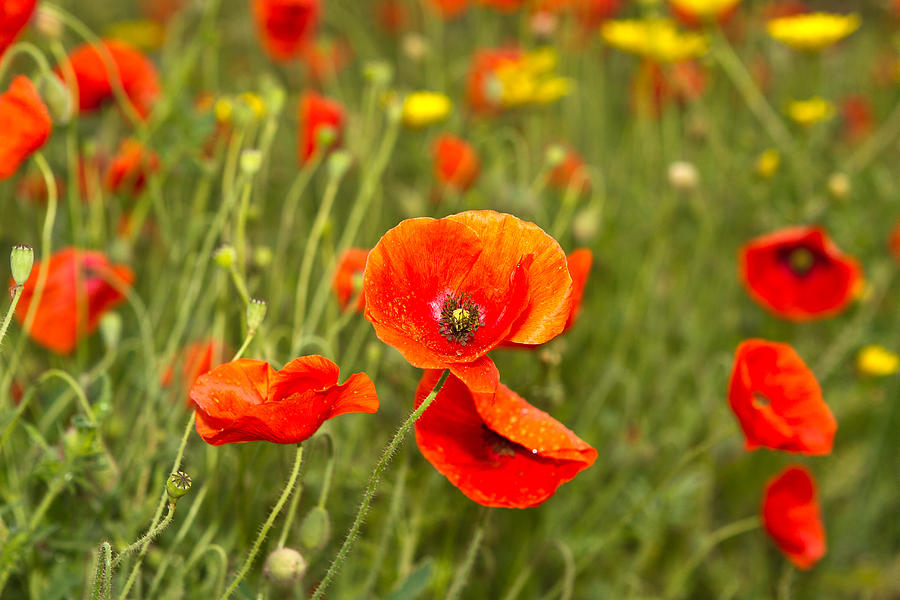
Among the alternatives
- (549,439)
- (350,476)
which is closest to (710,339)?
(350,476)

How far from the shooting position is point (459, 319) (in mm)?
872

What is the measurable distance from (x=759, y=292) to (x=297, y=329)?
86cm

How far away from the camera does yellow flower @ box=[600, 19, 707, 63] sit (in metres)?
2.00

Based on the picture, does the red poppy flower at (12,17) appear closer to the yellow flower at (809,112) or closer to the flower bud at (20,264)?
the flower bud at (20,264)

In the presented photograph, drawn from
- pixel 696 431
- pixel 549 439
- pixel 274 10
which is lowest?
pixel 696 431

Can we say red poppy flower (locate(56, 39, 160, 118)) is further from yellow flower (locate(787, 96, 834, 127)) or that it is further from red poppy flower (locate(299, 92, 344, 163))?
yellow flower (locate(787, 96, 834, 127))

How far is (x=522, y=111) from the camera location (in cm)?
242

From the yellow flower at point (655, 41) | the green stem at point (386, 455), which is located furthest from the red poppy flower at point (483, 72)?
the green stem at point (386, 455)

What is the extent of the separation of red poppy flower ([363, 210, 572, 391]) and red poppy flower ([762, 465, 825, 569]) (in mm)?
632

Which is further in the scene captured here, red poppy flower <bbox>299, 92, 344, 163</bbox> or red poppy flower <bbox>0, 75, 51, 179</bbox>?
red poppy flower <bbox>299, 92, 344, 163</bbox>

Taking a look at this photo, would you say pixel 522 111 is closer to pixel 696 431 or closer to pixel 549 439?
pixel 696 431

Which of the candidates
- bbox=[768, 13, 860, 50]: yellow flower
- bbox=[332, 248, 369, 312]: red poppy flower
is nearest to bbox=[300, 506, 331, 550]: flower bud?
bbox=[332, 248, 369, 312]: red poppy flower

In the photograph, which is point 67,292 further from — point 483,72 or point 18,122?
point 483,72

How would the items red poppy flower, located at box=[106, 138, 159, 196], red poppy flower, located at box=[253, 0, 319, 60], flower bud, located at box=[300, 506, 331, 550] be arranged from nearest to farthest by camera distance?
flower bud, located at box=[300, 506, 331, 550]
red poppy flower, located at box=[106, 138, 159, 196]
red poppy flower, located at box=[253, 0, 319, 60]
